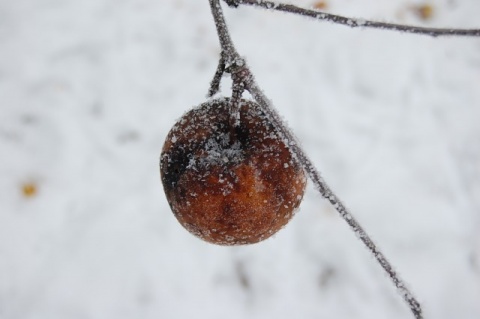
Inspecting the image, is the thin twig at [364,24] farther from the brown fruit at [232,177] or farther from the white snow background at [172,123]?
the white snow background at [172,123]

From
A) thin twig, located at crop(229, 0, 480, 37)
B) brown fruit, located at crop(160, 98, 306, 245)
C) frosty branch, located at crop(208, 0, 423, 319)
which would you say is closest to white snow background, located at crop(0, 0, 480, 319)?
brown fruit, located at crop(160, 98, 306, 245)

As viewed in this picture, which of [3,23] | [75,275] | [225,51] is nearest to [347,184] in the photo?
[75,275]

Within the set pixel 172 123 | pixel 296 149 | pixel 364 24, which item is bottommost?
pixel 172 123

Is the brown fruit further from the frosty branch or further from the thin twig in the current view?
the thin twig

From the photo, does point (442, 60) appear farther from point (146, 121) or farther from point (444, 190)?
point (146, 121)

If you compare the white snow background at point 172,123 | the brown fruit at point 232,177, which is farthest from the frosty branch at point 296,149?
the white snow background at point 172,123

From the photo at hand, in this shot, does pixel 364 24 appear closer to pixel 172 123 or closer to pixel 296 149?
pixel 296 149

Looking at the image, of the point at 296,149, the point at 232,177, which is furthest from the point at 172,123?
the point at 296,149
